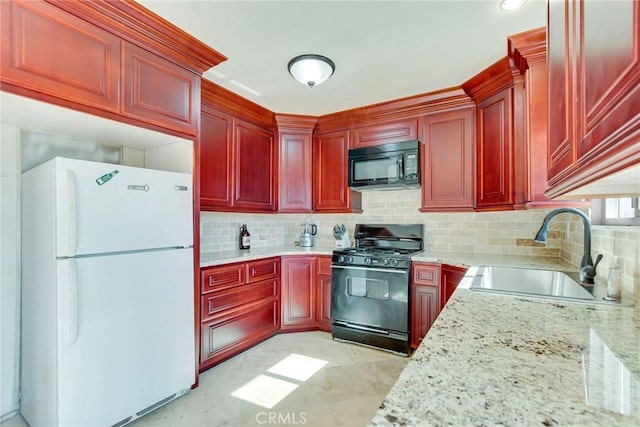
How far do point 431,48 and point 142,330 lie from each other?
2.63 meters

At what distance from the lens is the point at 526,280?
1.94 metres

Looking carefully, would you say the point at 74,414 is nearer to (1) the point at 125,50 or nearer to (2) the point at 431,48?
(1) the point at 125,50

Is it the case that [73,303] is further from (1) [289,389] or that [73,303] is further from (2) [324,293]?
(2) [324,293]

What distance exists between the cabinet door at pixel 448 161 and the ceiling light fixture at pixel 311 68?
1218mm

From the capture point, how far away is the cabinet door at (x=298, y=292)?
10.0 feet

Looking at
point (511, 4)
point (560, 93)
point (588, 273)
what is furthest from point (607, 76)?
point (511, 4)

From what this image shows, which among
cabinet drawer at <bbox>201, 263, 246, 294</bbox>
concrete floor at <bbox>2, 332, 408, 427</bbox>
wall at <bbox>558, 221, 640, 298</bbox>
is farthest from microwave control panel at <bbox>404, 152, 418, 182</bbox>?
cabinet drawer at <bbox>201, 263, 246, 294</bbox>

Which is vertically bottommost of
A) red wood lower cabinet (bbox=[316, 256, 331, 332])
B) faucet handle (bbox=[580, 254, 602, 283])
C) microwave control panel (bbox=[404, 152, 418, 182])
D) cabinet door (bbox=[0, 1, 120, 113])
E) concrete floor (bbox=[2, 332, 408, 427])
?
A: concrete floor (bbox=[2, 332, 408, 427])

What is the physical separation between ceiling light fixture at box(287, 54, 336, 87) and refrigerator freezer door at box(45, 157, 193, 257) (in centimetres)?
113

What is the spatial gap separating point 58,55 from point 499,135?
2916 millimetres

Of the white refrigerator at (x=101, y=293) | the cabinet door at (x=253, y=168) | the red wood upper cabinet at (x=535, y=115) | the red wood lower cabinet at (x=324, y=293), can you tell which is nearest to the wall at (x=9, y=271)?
the white refrigerator at (x=101, y=293)

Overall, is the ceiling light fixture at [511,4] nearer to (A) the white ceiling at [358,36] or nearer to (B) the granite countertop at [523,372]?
(A) the white ceiling at [358,36]

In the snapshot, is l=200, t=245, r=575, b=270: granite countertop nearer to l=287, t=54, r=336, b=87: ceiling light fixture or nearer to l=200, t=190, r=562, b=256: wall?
l=200, t=190, r=562, b=256: wall

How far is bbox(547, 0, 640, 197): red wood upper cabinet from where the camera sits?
42 cm
